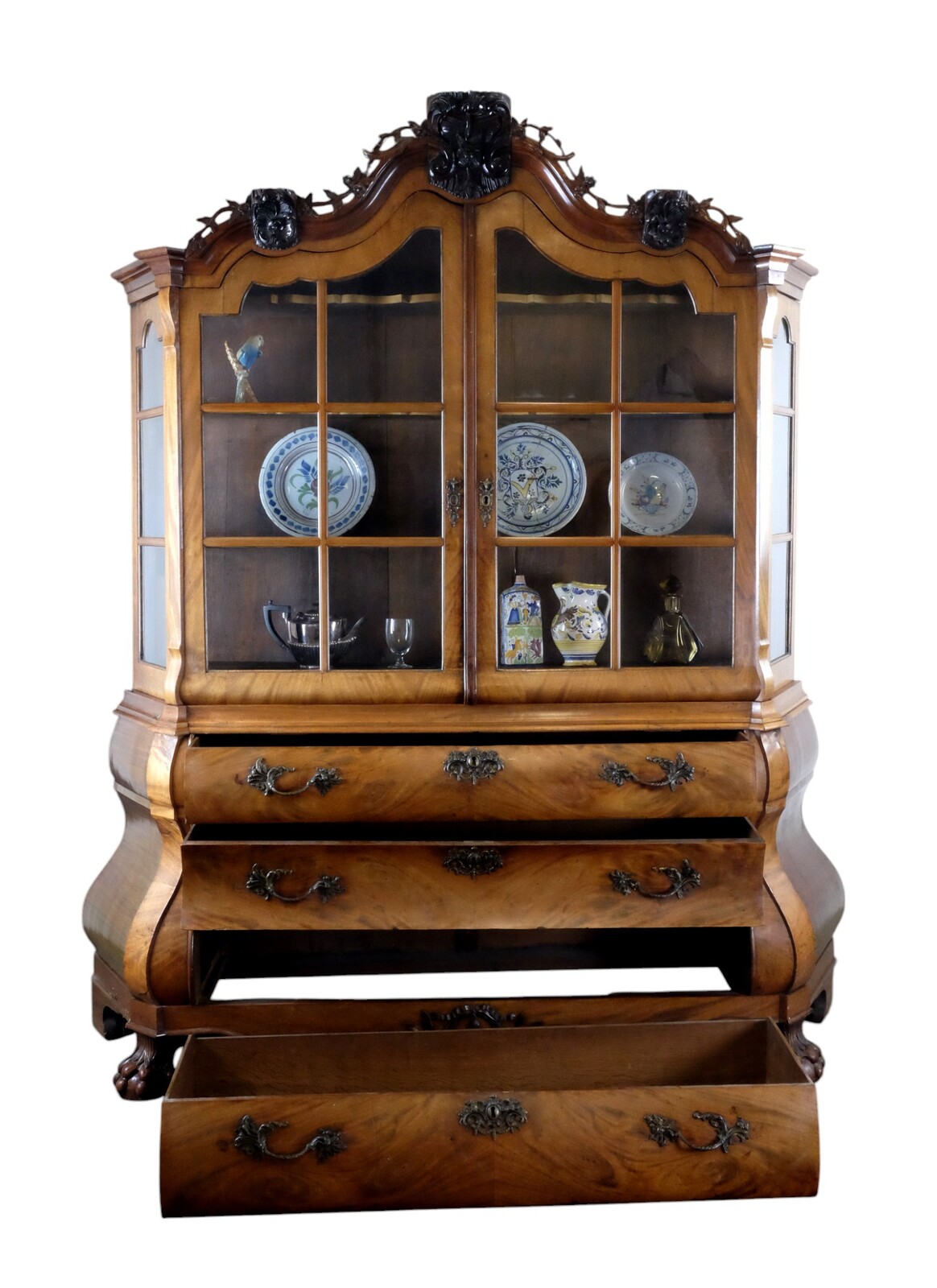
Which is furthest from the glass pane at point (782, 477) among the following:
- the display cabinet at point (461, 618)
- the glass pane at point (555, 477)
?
the glass pane at point (555, 477)

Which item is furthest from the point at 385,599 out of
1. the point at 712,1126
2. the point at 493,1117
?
the point at 712,1126

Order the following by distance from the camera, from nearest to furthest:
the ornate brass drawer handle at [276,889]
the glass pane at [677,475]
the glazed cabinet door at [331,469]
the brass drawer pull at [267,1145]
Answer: the brass drawer pull at [267,1145], the ornate brass drawer handle at [276,889], the glazed cabinet door at [331,469], the glass pane at [677,475]

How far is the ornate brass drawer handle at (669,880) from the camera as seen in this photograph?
319 cm

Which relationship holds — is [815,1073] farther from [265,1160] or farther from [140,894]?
[140,894]

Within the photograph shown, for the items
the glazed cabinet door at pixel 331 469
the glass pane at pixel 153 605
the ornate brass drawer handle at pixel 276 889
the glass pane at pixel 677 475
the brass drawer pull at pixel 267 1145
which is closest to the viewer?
the brass drawer pull at pixel 267 1145

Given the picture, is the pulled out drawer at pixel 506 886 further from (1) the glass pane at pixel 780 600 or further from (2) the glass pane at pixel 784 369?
(2) the glass pane at pixel 784 369

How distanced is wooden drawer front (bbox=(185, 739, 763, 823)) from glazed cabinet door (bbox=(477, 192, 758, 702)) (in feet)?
0.55

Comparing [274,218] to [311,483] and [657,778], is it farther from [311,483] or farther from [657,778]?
[657,778]

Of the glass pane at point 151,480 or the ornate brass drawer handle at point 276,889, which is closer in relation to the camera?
the ornate brass drawer handle at point 276,889

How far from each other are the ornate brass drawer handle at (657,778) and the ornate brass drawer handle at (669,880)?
19 cm

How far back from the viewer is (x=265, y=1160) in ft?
8.89

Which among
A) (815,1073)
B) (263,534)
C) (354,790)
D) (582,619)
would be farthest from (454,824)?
(815,1073)

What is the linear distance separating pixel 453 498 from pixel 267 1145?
57.5 inches

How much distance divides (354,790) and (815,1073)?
1285 millimetres
